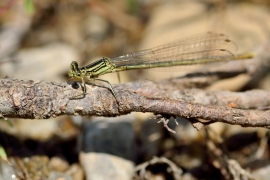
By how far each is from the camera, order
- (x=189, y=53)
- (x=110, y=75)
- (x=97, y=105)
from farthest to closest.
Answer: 1. (x=110, y=75)
2. (x=189, y=53)
3. (x=97, y=105)

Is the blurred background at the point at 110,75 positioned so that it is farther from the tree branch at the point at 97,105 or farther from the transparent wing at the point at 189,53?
the tree branch at the point at 97,105

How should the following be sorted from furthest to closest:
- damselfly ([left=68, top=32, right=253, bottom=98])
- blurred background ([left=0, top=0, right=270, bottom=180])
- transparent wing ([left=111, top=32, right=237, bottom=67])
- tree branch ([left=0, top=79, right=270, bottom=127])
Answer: transparent wing ([left=111, top=32, right=237, bottom=67]) → damselfly ([left=68, top=32, right=253, bottom=98]) → blurred background ([left=0, top=0, right=270, bottom=180]) → tree branch ([left=0, top=79, right=270, bottom=127])

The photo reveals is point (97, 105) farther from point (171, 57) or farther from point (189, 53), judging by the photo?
point (189, 53)

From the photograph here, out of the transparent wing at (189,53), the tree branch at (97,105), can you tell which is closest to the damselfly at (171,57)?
the transparent wing at (189,53)

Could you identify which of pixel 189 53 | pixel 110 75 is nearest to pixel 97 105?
pixel 189 53

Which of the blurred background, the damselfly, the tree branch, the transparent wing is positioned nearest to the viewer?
the tree branch

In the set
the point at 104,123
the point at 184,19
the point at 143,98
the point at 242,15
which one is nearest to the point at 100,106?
the point at 143,98

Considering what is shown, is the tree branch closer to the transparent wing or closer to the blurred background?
the blurred background

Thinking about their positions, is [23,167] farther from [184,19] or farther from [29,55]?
[184,19]

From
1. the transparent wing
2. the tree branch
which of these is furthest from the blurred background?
the tree branch
